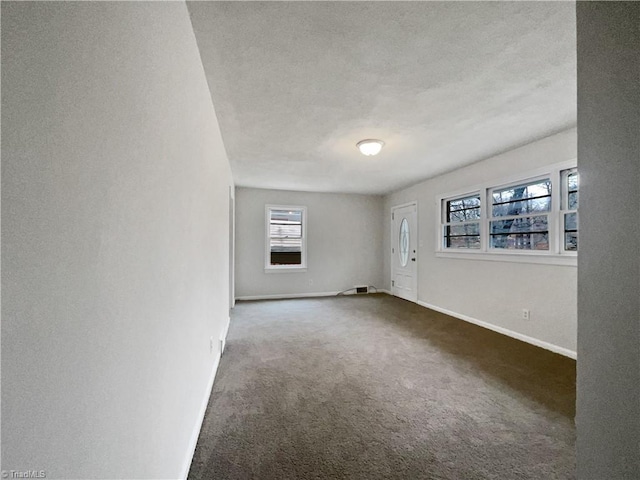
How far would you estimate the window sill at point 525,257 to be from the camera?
3.16m

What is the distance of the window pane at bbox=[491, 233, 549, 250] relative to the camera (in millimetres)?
3484

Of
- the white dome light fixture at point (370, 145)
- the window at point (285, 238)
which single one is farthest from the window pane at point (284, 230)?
the white dome light fixture at point (370, 145)

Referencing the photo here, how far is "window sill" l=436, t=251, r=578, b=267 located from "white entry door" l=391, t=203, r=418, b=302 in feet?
3.87

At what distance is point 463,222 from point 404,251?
1.76 m

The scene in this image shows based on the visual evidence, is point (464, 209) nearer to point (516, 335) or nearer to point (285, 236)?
point (516, 335)

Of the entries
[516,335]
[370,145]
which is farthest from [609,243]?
[516,335]

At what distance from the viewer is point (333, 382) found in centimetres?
252

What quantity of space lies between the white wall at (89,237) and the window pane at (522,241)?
3918mm

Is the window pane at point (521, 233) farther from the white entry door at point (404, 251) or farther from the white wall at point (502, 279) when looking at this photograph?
the white entry door at point (404, 251)

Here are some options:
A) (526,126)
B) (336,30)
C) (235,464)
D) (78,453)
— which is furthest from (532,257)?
(78,453)

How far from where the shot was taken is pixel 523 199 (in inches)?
147

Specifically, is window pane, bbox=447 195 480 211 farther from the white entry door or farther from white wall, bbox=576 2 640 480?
white wall, bbox=576 2 640 480

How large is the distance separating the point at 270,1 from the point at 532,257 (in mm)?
3701

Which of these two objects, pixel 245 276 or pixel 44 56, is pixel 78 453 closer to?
pixel 44 56
